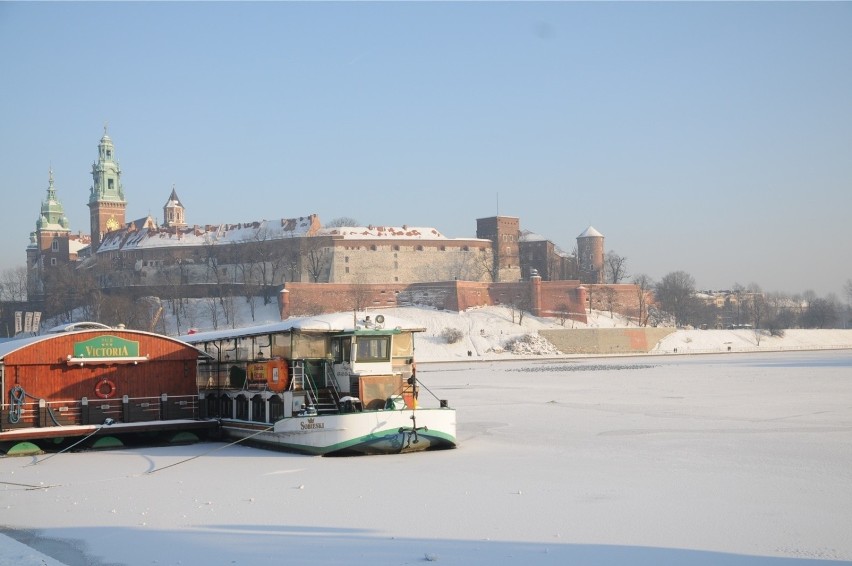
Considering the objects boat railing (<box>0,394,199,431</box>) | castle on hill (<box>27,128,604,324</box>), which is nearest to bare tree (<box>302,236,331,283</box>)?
castle on hill (<box>27,128,604,324</box>)

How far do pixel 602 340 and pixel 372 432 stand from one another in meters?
69.8

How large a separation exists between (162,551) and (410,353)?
1097 cm

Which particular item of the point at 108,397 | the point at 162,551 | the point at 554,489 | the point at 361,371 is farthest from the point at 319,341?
the point at 162,551

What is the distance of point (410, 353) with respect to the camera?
864 inches

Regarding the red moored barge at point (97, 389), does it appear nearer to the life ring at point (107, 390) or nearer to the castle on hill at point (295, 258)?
the life ring at point (107, 390)

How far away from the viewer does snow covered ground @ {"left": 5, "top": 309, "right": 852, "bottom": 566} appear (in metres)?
11.2

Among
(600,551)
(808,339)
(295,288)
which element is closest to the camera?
(600,551)

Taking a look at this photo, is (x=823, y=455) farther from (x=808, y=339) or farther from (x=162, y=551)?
(x=808, y=339)

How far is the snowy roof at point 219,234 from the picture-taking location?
10981 centimetres

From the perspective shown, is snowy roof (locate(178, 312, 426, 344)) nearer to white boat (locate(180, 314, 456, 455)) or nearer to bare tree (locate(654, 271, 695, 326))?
white boat (locate(180, 314, 456, 455))

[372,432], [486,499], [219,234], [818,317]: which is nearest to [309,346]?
[372,432]

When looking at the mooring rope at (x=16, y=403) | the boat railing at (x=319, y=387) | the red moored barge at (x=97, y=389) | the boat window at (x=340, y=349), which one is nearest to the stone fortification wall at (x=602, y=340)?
the red moored barge at (x=97, y=389)

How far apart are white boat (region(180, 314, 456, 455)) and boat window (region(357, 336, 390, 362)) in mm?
22

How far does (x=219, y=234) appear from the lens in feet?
370
